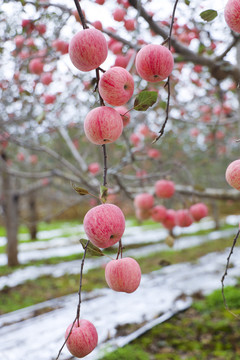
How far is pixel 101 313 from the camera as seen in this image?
3.78 meters

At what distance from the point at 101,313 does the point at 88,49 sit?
361 centimetres

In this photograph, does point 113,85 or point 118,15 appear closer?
point 113,85

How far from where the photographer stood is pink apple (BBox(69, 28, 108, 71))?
26.5 inches

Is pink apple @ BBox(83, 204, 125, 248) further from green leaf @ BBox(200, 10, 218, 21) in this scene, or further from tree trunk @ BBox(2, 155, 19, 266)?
tree trunk @ BBox(2, 155, 19, 266)

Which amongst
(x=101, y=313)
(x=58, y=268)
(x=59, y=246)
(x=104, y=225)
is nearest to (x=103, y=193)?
(x=104, y=225)

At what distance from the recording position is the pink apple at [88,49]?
67 cm

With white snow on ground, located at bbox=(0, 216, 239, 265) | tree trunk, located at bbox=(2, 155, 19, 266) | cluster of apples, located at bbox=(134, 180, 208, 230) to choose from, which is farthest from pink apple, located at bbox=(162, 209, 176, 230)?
white snow on ground, located at bbox=(0, 216, 239, 265)

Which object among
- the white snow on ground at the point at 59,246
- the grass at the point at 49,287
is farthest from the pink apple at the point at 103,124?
the white snow on ground at the point at 59,246

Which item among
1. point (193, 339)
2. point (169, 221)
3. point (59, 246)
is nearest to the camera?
point (169, 221)

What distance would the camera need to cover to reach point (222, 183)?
711 cm

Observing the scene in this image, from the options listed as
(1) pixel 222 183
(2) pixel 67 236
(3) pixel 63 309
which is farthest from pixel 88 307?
(2) pixel 67 236

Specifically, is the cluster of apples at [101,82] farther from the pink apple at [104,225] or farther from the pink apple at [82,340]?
the pink apple at [82,340]

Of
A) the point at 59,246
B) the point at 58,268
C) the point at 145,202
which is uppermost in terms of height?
the point at 145,202

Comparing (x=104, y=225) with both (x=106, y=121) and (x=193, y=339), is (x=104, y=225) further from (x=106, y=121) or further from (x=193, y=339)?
(x=193, y=339)
